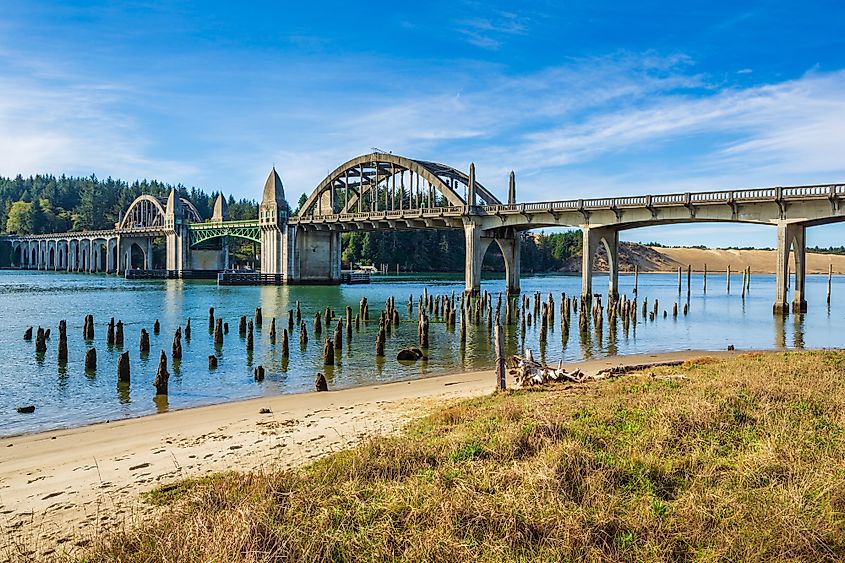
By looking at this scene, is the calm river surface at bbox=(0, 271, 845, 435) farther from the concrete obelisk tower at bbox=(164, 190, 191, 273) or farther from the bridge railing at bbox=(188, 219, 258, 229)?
the concrete obelisk tower at bbox=(164, 190, 191, 273)

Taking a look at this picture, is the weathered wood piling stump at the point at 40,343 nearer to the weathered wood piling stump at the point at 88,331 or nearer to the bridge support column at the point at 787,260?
the weathered wood piling stump at the point at 88,331

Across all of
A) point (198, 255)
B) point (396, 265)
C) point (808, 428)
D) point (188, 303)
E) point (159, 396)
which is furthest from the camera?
point (396, 265)

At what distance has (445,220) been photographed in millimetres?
71188

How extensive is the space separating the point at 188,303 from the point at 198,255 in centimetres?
7225

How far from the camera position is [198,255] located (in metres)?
129

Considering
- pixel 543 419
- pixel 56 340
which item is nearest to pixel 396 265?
pixel 56 340

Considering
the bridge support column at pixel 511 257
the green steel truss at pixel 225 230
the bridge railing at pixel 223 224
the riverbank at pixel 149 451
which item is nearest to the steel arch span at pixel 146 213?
the green steel truss at pixel 225 230

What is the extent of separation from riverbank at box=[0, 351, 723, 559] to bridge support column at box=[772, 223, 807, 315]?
111 feet

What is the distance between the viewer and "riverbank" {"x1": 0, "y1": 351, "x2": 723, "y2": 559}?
8.48 m

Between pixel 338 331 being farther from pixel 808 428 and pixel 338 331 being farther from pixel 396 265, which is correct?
pixel 396 265

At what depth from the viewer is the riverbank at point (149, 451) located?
8477 millimetres

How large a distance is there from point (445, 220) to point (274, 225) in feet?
124

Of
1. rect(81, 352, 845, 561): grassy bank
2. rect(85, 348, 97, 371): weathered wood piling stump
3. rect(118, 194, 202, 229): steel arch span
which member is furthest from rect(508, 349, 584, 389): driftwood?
rect(118, 194, 202, 229): steel arch span

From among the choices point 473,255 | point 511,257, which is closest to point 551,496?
point 473,255
